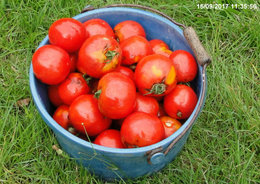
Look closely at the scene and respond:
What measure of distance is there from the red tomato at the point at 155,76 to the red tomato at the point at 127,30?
1.44ft

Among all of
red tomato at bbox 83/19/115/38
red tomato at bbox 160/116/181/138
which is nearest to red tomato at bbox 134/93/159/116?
red tomato at bbox 160/116/181/138

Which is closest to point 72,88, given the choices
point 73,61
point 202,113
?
point 73,61

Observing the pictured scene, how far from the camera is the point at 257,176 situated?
7.08 ft

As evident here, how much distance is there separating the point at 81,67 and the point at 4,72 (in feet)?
3.18

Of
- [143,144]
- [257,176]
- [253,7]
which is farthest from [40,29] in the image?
[257,176]

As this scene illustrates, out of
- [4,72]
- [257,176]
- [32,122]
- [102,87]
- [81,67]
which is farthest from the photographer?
[4,72]

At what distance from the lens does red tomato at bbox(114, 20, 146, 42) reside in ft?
7.41

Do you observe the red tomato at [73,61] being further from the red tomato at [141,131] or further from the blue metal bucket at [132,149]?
the red tomato at [141,131]

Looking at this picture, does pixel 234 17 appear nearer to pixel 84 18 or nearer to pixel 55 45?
pixel 84 18

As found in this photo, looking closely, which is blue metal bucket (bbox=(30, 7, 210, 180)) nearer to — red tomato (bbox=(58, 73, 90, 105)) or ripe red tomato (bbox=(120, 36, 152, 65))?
red tomato (bbox=(58, 73, 90, 105))

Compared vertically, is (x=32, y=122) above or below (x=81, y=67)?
below

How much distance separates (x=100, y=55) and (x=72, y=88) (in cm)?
29

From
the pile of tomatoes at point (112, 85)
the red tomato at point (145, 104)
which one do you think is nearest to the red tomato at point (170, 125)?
the pile of tomatoes at point (112, 85)

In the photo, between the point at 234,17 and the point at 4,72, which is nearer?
the point at 4,72
